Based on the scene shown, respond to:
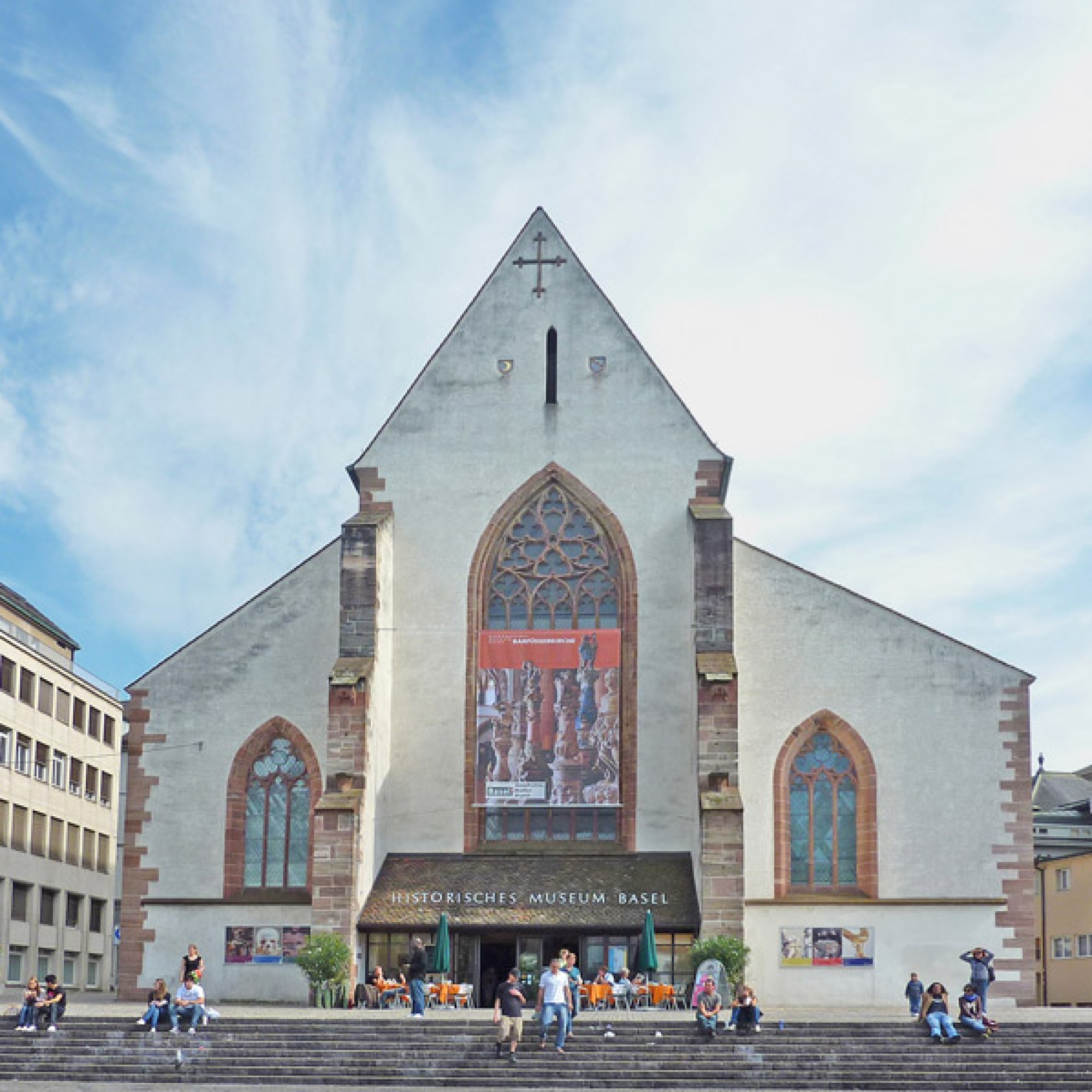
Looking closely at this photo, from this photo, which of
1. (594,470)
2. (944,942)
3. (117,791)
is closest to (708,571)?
(594,470)

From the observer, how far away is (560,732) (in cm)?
3825

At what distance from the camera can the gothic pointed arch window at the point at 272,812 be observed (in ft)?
125

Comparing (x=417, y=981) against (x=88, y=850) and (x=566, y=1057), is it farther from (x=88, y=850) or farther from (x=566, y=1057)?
(x=88, y=850)

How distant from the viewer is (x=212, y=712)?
39156 millimetres

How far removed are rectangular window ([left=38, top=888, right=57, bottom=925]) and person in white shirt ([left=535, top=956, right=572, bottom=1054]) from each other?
38542mm

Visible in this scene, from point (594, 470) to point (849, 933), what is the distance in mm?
11836

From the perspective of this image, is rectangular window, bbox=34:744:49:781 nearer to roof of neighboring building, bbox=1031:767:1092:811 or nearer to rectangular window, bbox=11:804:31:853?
rectangular window, bbox=11:804:31:853

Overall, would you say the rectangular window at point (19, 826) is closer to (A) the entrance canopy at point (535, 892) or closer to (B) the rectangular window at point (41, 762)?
(B) the rectangular window at point (41, 762)

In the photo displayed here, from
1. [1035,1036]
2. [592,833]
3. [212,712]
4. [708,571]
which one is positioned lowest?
[1035,1036]

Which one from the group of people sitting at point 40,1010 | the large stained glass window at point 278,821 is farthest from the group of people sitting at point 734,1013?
the large stained glass window at point 278,821

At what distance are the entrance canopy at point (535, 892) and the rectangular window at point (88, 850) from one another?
108ft

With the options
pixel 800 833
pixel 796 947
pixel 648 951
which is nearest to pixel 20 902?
pixel 648 951

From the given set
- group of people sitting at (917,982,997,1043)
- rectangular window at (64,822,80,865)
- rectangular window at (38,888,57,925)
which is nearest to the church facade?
group of people sitting at (917,982,997,1043)

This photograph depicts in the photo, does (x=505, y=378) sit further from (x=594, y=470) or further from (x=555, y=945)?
(x=555, y=945)
